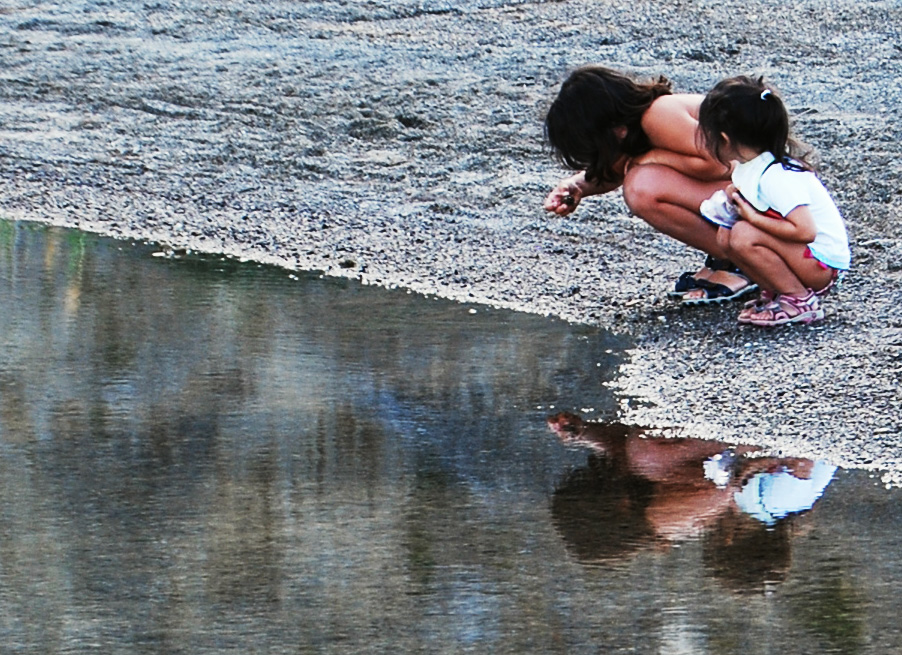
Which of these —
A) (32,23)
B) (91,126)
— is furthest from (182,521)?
(32,23)

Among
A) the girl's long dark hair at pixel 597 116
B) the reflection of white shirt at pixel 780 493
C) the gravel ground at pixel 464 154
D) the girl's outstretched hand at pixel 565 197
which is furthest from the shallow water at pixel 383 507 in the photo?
the girl's long dark hair at pixel 597 116

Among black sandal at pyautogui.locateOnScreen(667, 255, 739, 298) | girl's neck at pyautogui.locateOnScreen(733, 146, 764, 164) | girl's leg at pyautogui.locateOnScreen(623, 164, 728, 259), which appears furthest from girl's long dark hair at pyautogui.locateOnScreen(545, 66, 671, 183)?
black sandal at pyautogui.locateOnScreen(667, 255, 739, 298)

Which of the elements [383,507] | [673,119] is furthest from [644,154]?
[383,507]

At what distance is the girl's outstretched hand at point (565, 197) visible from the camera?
539 cm

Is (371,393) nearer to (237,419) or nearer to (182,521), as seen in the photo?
(237,419)

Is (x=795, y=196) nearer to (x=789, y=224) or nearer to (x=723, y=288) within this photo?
(x=789, y=224)

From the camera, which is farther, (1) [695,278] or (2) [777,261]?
(1) [695,278]

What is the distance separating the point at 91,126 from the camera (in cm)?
840

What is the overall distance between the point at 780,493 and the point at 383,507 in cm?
92

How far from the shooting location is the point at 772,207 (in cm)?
493

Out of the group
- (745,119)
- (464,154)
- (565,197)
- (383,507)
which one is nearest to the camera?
(383,507)

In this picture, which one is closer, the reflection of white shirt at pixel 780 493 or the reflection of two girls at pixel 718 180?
the reflection of white shirt at pixel 780 493

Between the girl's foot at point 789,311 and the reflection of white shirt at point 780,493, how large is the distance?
1.22 m

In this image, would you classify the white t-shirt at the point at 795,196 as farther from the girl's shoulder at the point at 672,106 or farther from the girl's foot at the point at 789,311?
the girl's shoulder at the point at 672,106
